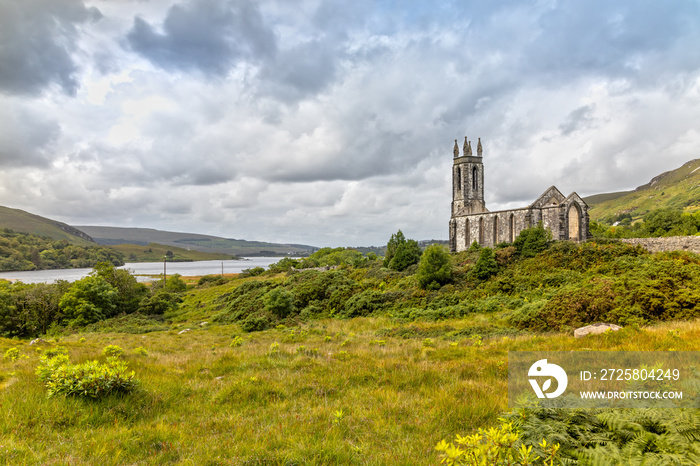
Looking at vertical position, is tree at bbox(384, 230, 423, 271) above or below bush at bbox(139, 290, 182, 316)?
above

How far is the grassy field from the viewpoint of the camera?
415 cm

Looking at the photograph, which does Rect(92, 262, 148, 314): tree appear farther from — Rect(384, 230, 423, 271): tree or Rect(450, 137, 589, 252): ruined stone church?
Rect(450, 137, 589, 252): ruined stone church

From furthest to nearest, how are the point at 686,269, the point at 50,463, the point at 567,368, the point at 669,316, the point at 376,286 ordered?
the point at 376,286 → the point at 686,269 → the point at 669,316 → the point at 567,368 → the point at 50,463

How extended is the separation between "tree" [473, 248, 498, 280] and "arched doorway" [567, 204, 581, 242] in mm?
18477

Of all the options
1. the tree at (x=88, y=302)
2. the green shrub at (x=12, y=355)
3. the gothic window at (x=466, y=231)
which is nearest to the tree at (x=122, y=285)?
the tree at (x=88, y=302)

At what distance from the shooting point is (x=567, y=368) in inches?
279

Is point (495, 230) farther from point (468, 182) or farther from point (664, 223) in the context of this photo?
point (664, 223)

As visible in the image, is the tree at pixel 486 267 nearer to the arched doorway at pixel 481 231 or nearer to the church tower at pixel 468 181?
the arched doorway at pixel 481 231

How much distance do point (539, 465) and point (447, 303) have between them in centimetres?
2120

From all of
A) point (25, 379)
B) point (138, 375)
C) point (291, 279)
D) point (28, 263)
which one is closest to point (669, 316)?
point (138, 375)

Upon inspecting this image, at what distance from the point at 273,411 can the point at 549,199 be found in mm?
45363

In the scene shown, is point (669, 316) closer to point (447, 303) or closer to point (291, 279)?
point (447, 303)

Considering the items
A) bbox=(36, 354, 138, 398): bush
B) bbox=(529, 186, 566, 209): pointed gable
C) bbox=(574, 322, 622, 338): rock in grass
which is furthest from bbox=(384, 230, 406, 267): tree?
bbox=(36, 354, 138, 398): bush

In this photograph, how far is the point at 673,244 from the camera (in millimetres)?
26531
